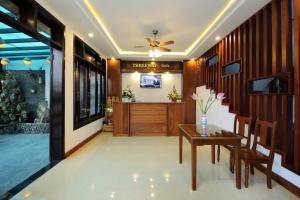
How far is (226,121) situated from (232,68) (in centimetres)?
137

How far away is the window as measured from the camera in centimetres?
495

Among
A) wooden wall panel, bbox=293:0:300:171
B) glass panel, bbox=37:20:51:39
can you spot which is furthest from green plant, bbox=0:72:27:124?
wooden wall panel, bbox=293:0:300:171

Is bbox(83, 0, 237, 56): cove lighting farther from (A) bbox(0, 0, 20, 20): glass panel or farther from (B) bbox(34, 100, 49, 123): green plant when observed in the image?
(B) bbox(34, 100, 49, 123): green plant

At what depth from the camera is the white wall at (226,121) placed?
2733mm

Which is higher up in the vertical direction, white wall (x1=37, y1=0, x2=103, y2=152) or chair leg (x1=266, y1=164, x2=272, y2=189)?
white wall (x1=37, y1=0, x2=103, y2=152)

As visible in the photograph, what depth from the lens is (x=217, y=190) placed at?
2.67 m

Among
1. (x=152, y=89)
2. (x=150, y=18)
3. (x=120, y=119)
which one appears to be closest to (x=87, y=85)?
(x=120, y=119)

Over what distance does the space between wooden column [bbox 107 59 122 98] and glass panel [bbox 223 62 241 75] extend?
456 cm

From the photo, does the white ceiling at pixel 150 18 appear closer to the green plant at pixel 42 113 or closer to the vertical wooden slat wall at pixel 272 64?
the vertical wooden slat wall at pixel 272 64

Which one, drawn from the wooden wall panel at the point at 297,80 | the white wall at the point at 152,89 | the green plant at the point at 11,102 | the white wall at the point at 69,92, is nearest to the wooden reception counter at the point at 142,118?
the white wall at the point at 69,92

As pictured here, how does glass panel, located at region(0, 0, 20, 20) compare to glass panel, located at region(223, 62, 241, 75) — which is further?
glass panel, located at region(223, 62, 241, 75)

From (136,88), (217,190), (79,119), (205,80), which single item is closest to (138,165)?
(217,190)

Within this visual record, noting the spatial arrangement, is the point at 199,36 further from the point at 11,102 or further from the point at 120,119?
the point at 11,102

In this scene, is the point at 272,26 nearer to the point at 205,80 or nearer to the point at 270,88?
the point at 270,88
